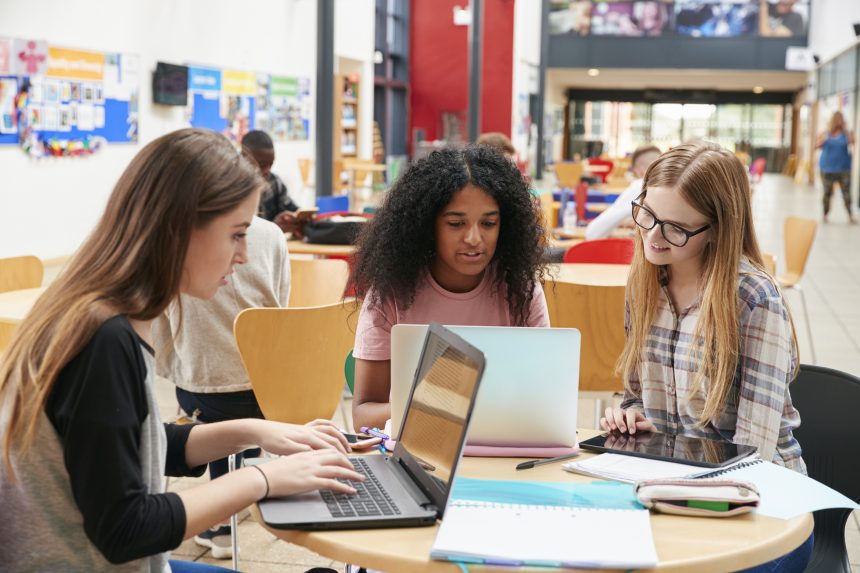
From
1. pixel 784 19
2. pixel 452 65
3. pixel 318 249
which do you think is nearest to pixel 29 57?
pixel 318 249

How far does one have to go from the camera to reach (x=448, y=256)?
2.30 meters

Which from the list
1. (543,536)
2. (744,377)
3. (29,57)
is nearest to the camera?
(543,536)

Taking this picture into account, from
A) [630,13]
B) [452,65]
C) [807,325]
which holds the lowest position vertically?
[807,325]

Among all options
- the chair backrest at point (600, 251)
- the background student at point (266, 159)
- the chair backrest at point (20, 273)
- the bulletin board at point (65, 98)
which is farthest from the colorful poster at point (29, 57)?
the chair backrest at point (600, 251)

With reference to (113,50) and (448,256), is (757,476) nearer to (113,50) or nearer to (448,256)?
(448,256)

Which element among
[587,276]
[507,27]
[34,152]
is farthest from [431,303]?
[507,27]

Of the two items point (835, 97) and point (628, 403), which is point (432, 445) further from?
point (835, 97)

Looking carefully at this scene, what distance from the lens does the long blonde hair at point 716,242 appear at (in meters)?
1.99

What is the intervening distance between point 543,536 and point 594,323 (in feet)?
7.11

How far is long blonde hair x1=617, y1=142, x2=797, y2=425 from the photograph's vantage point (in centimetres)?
199

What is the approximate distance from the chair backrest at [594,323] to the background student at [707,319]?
128 cm

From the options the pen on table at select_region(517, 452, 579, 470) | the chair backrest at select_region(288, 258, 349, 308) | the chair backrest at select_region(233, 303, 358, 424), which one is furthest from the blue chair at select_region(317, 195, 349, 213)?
the pen on table at select_region(517, 452, 579, 470)

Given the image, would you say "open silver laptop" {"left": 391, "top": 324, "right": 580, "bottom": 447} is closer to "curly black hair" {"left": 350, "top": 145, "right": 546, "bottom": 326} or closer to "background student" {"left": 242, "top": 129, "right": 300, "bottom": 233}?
"curly black hair" {"left": 350, "top": 145, "right": 546, "bottom": 326}

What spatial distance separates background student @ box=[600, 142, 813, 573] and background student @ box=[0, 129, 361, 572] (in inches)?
35.1
